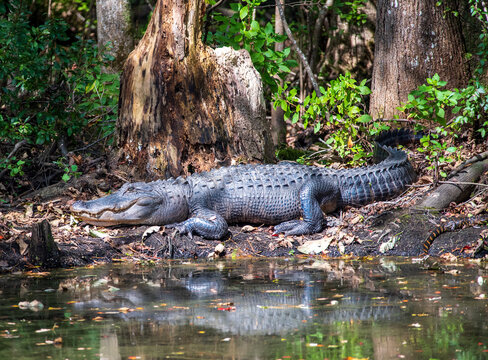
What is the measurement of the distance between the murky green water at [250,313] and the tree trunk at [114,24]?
6.63 metres

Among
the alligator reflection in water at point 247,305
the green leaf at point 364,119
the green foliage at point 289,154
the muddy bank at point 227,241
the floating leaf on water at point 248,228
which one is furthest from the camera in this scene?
the green foliage at point 289,154

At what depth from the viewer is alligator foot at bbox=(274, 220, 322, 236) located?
22.9ft

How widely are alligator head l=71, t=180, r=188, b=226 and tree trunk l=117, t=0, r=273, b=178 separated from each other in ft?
1.89

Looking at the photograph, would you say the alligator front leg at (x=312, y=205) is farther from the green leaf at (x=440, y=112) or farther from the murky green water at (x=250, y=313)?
the green leaf at (x=440, y=112)

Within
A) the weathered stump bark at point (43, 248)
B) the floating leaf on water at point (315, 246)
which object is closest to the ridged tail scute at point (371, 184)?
the floating leaf on water at point (315, 246)

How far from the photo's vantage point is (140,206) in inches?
278

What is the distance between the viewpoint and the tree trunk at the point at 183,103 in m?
7.69

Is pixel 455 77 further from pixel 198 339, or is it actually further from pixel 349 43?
pixel 198 339

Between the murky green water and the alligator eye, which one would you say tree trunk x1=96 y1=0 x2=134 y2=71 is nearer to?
the alligator eye

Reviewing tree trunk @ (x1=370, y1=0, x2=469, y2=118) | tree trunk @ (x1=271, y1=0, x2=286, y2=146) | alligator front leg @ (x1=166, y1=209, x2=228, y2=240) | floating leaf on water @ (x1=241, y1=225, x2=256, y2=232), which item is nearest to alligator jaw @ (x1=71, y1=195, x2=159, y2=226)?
alligator front leg @ (x1=166, y1=209, x2=228, y2=240)

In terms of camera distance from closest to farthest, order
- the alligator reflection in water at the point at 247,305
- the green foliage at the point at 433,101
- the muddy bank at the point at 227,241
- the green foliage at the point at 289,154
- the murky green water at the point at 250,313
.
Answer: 1. the murky green water at the point at 250,313
2. the alligator reflection in water at the point at 247,305
3. the muddy bank at the point at 227,241
4. the green foliage at the point at 433,101
5. the green foliage at the point at 289,154

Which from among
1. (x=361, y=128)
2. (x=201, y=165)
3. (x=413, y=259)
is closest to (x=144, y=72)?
(x=201, y=165)

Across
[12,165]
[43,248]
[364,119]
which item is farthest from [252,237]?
[12,165]

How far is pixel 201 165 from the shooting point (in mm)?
7945
